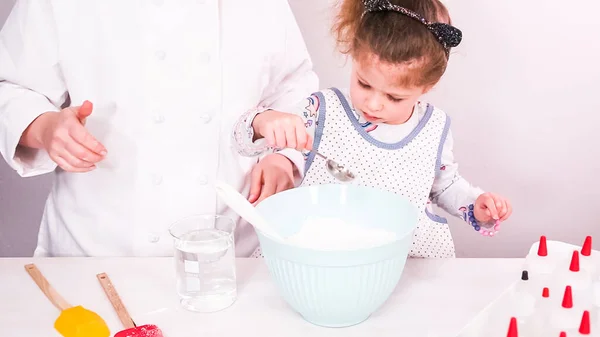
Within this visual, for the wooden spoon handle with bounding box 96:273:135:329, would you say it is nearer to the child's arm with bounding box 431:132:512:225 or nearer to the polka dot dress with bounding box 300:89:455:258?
the polka dot dress with bounding box 300:89:455:258

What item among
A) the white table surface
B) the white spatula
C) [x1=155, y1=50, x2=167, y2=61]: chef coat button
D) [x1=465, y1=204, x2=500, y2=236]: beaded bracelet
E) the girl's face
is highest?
[x1=155, y1=50, x2=167, y2=61]: chef coat button

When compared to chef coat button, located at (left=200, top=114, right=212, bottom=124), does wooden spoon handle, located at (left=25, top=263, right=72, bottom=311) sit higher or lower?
lower

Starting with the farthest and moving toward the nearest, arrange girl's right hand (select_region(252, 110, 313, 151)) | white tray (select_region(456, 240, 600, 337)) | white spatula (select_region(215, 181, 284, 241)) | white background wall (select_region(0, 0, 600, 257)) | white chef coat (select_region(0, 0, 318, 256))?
white background wall (select_region(0, 0, 600, 257)) < white chef coat (select_region(0, 0, 318, 256)) < girl's right hand (select_region(252, 110, 313, 151)) < white spatula (select_region(215, 181, 284, 241)) < white tray (select_region(456, 240, 600, 337))

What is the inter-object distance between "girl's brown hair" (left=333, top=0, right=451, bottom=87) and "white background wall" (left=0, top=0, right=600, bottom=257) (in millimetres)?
396

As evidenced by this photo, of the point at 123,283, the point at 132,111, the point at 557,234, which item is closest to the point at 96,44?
the point at 132,111

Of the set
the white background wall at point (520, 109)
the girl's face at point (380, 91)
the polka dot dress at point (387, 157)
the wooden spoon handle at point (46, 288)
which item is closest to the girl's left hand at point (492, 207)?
the polka dot dress at point (387, 157)

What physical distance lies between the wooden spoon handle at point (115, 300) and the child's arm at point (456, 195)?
611 millimetres

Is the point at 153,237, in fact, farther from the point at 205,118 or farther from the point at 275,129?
the point at 275,129

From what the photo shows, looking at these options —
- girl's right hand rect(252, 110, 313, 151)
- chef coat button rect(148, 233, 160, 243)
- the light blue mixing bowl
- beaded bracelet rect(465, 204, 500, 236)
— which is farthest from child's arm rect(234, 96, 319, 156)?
beaded bracelet rect(465, 204, 500, 236)

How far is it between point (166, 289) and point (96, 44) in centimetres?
42

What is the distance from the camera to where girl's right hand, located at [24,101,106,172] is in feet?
2.88

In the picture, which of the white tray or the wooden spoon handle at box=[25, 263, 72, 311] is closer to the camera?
the white tray

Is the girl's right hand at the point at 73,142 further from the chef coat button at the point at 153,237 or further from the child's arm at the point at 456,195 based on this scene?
the child's arm at the point at 456,195

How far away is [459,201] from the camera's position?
3.75ft
